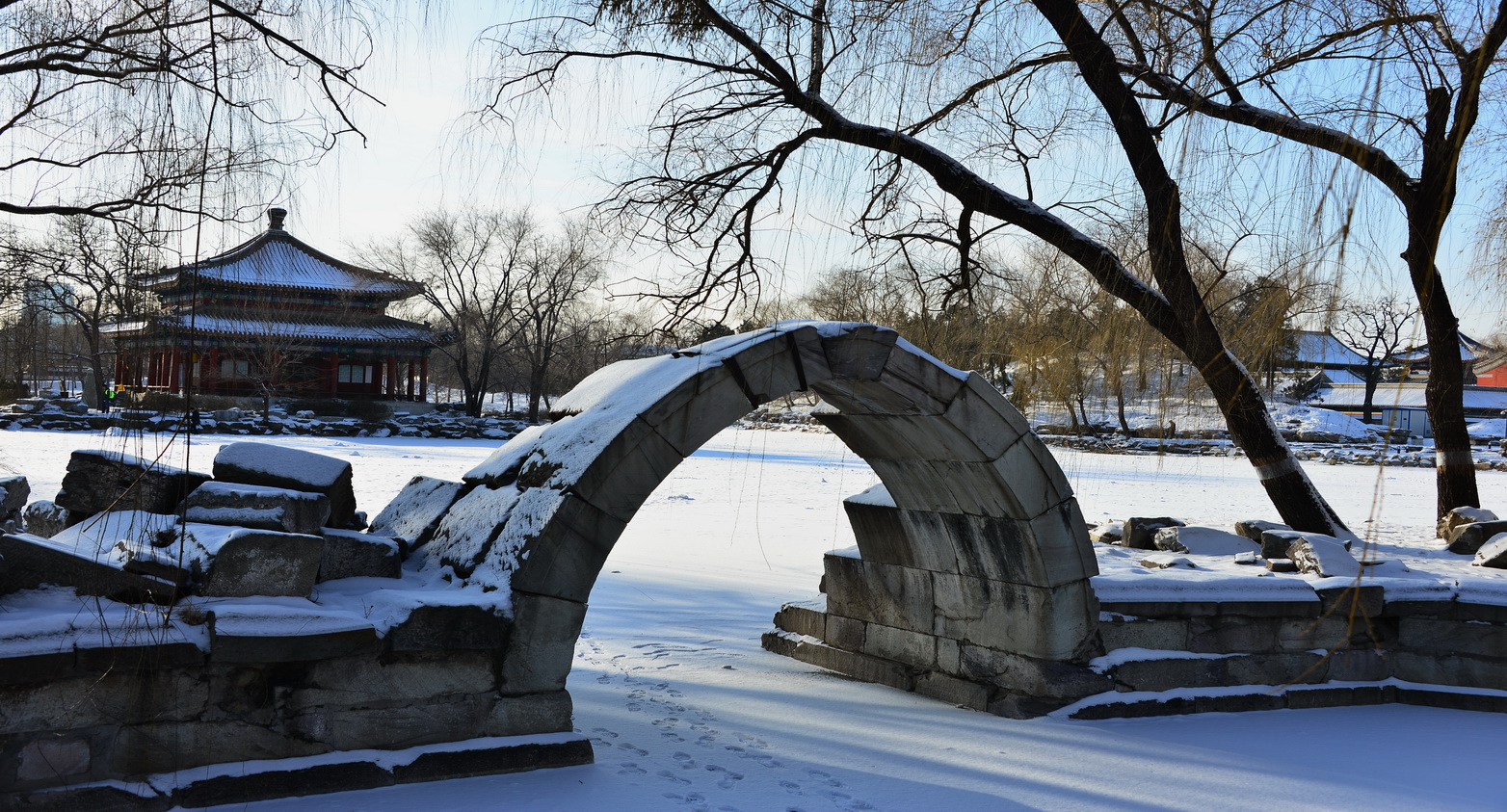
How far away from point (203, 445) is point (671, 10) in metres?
18.4

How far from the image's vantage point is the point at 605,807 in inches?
150

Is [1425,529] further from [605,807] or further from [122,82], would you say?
[122,82]

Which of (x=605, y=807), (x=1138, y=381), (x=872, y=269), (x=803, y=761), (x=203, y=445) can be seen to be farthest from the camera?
(x=203, y=445)

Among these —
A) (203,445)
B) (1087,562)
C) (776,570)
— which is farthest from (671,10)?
(203,445)

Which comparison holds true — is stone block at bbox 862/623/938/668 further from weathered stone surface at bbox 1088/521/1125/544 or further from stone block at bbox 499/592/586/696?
stone block at bbox 499/592/586/696

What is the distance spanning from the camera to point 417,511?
514 cm

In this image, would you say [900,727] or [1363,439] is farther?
[1363,439]

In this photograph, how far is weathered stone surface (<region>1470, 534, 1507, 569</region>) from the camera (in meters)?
6.69

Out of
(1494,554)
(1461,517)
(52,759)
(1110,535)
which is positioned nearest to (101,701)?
(52,759)

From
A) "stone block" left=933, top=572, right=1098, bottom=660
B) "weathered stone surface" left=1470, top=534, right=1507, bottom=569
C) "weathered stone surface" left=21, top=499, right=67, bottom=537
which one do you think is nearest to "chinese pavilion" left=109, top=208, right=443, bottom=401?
"weathered stone surface" left=21, top=499, right=67, bottom=537

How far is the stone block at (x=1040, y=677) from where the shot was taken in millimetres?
5434

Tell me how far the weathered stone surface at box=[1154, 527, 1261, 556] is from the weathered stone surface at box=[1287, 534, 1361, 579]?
0.49 metres

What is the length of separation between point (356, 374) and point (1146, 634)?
3302cm

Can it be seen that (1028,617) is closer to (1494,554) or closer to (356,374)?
(1494,554)
